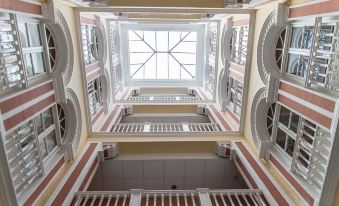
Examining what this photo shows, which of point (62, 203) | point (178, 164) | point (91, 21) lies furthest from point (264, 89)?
point (91, 21)

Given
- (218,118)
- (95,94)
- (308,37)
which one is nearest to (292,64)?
(308,37)

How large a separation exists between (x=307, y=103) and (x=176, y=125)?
598cm

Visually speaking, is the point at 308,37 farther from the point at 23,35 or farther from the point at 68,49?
the point at 23,35

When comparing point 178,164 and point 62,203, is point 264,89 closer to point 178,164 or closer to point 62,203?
point 178,164

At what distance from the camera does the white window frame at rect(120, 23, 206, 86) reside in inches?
699

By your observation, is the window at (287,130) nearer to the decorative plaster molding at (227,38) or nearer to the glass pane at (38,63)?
the decorative plaster molding at (227,38)

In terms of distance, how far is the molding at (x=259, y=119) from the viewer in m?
8.32

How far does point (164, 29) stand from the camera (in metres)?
18.0

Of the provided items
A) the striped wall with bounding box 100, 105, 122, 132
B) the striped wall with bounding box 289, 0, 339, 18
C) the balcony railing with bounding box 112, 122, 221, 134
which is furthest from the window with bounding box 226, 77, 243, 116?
the striped wall with bounding box 100, 105, 122, 132

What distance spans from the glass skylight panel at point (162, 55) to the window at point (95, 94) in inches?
278

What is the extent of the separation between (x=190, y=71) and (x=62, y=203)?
1435 centimetres

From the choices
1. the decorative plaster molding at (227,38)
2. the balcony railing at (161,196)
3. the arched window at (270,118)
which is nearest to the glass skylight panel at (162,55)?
the decorative plaster molding at (227,38)

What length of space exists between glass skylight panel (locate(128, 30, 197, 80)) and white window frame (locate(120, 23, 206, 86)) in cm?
35

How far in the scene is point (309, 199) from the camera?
559 cm
